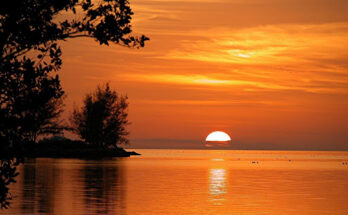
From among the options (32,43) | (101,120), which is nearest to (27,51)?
(32,43)

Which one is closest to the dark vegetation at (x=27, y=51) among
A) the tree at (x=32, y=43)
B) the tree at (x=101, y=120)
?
the tree at (x=32, y=43)

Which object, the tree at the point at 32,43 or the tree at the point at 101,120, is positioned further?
the tree at the point at 101,120

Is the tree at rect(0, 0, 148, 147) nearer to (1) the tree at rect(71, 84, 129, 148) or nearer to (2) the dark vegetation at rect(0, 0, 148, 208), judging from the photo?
(2) the dark vegetation at rect(0, 0, 148, 208)

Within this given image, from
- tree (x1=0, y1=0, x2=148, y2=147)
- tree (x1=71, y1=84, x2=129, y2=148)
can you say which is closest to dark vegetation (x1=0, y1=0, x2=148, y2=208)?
tree (x1=0, y1=0, x2=148, y2=147)

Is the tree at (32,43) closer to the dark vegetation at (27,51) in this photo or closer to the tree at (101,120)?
the dark vegetation at (27,51)

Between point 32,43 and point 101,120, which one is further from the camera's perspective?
point 101,120

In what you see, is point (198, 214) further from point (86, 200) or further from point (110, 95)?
point (110, 95)

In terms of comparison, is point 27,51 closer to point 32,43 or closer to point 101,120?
point 32,43

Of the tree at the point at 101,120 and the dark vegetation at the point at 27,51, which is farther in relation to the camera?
the tree at the point at 101,120

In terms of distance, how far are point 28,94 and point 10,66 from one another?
2.86ft

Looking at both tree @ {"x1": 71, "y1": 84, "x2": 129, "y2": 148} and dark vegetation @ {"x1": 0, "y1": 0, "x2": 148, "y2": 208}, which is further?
tree @ {"x1": 71, "y1": 84, "x2": 129, "y2": 148}

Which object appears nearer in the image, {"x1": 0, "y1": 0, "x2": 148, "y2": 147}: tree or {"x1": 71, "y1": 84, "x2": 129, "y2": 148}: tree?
{"x1": 0, "y1": 0, "x2": 148, "y2": 147}: tree

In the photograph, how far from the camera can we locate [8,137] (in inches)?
645

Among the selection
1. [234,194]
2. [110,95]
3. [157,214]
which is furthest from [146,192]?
[110,95]
